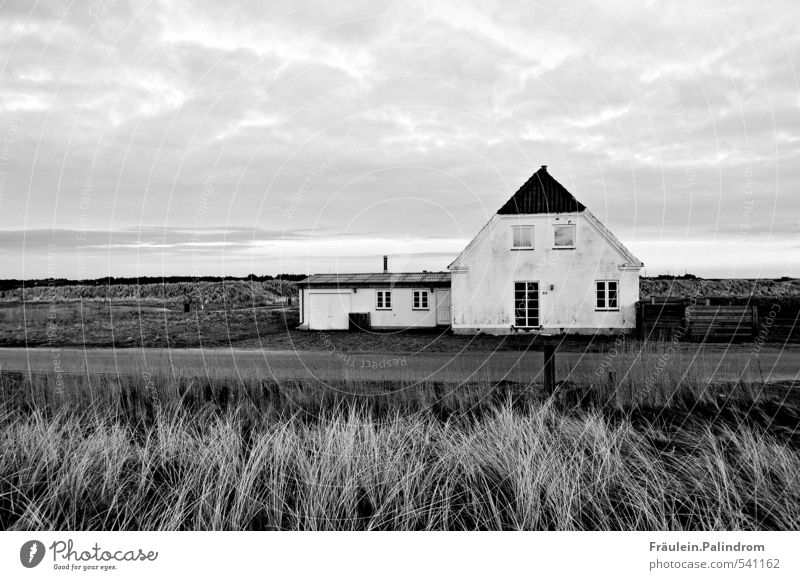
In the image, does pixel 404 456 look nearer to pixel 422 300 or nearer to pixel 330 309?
pixel 422 300

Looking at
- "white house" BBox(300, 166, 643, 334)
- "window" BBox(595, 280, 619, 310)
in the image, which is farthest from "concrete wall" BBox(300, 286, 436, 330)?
"window" BBox(595, 280, 619, 310)

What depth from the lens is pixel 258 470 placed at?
4.25m

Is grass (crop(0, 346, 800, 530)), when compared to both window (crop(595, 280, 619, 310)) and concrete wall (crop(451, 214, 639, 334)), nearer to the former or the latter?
concrete wall (crop(451, 214, 639, 334))

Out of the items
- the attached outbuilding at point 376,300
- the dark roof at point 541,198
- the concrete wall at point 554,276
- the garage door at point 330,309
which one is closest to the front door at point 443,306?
the attached outbuilding at point 376,300

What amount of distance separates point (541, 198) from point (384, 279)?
7193 millimetres

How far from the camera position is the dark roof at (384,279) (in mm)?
23094

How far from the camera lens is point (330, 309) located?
23609 millimetres

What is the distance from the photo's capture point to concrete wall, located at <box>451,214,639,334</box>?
20312 mm

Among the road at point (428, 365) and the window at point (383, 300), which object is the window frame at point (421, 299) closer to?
the window at point (383, 300)

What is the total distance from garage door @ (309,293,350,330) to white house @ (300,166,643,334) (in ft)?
16.0

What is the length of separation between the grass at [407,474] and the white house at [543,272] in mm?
14664
